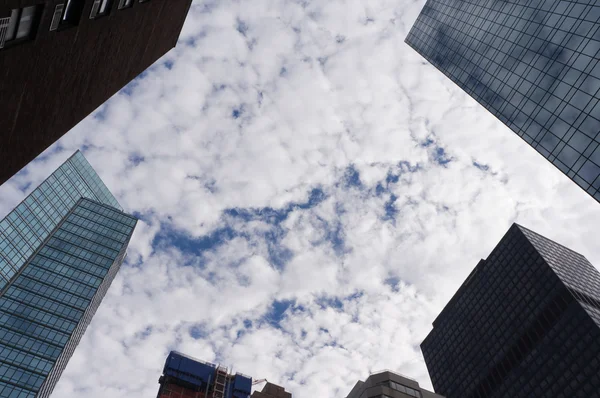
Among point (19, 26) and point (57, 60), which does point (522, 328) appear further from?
point (19, 26)

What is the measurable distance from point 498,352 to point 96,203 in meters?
145

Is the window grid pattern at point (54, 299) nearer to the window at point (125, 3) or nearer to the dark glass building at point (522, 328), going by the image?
the window at point (125, 3)

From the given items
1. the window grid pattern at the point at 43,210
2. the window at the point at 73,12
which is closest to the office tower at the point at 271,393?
the window at the point at 73,12

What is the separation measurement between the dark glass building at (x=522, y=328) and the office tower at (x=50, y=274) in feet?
394

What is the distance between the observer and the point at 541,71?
57062 mm

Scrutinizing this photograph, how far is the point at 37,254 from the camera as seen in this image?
4995 inches

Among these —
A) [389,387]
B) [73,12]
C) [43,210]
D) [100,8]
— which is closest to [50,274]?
[43,210]

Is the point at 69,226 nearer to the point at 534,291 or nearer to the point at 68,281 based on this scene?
the point at 68,281

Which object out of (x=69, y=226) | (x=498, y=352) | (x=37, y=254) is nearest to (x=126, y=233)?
(x=69, y=226)

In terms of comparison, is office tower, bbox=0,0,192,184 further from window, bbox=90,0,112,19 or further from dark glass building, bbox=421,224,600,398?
dark glass building, bbox=421,224,600,398

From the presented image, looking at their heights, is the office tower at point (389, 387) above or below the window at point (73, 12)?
below

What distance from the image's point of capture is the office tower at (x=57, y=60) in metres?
15.8

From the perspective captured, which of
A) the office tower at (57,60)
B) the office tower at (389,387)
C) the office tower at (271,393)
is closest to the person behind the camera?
the office tower at (57,60)

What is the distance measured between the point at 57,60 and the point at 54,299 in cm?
11796
